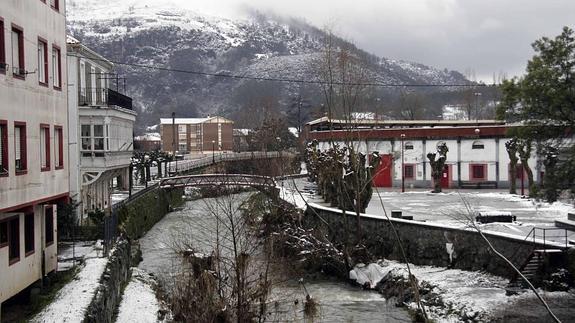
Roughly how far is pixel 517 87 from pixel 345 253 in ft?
40.7

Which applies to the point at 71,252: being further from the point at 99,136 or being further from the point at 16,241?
the point at 99,136

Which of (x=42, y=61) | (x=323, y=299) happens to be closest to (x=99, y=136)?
(x=323, y=299)

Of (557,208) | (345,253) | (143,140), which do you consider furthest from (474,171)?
(143,140)

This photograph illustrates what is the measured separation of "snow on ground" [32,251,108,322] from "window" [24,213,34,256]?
155 centimetres

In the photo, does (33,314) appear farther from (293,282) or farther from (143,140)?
(143,140)

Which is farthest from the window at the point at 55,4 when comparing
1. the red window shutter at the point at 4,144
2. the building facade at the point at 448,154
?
the building facade at the point at 448,154

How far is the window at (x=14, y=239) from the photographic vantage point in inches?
730

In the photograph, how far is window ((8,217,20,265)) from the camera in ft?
60.9

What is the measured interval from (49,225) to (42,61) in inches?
215

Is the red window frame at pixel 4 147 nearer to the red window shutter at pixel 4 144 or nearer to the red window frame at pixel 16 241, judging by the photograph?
the red window shutter at pixel 4 144

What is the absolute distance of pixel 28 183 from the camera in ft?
60.9

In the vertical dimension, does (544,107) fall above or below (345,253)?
above

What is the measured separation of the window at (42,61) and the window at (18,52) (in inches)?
60.4

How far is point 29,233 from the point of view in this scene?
20172 mm
